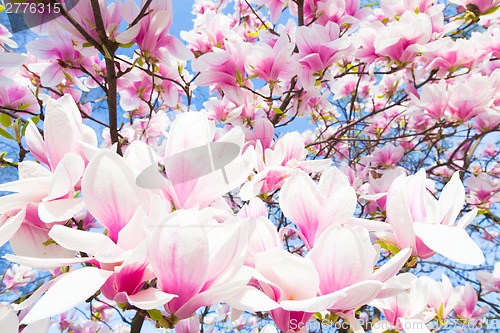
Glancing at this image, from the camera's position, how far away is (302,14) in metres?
1.57

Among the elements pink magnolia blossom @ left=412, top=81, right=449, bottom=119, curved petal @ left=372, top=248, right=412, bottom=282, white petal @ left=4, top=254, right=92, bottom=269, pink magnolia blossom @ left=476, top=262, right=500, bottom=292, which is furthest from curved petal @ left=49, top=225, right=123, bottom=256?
pink magnolia blossom @ left=476, top=262, right=500, bottom=292

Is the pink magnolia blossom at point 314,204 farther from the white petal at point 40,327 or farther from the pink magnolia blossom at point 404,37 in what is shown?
the pink magnolia blossom at point 404,37

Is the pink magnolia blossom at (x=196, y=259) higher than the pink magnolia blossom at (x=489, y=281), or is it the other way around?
the pink magnolia blossom at (x=196, y=259)

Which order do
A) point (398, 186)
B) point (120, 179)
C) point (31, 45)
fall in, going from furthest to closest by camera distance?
point (31, 45), point (398, 186), point (120, 179)

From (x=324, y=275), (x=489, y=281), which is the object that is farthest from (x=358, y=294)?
(x=489, y=281)

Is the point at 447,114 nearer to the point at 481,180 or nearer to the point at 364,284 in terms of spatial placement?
the point at 481,180

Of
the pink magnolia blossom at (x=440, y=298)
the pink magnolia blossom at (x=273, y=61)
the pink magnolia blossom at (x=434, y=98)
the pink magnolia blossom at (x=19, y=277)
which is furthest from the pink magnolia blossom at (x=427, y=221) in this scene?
the pink magnolia blossom at (x=19, y=277)

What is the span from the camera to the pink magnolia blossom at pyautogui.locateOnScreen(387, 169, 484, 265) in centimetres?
45

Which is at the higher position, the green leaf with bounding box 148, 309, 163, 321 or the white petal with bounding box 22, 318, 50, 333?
the white petal with bounding box 22, 318, 50, 333

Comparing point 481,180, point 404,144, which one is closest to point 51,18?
point 481,180

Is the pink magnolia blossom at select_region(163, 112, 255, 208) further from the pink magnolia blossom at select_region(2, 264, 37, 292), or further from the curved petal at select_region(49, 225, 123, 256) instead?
the pink magnolia blossom at select_region(2, 264, 37, 292)

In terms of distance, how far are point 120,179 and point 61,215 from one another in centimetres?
7

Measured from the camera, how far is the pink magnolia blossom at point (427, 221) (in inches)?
17.5

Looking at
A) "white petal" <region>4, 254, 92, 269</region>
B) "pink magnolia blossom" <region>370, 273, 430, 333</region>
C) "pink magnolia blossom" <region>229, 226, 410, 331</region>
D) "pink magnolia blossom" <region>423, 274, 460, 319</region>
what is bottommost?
"pink magnolia blossom" <region>423, 274, 460, 319</region>
